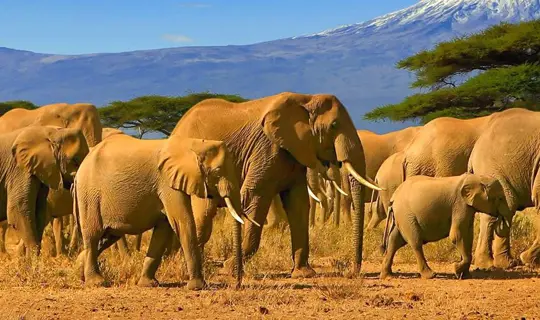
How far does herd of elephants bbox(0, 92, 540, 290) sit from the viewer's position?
33.5ft

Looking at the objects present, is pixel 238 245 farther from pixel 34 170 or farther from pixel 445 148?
pixel 445 148

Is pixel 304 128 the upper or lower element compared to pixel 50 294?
upper

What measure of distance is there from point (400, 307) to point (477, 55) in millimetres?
21318

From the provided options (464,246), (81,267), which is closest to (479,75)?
(464,246)

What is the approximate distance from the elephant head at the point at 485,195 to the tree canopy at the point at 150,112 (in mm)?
32368

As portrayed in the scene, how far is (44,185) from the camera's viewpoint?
492 inches

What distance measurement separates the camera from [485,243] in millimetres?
12336

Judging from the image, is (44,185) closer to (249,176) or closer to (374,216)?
(249,176)

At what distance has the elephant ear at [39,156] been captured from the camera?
39.4 ft

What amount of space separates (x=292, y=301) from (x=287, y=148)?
250cm

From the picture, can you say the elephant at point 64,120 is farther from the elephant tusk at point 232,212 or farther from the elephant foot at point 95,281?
the elephant tusk at point 232,212

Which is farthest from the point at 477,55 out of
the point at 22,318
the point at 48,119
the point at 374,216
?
the point at 22,318

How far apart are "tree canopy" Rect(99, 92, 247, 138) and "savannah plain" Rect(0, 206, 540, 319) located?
30804 mm

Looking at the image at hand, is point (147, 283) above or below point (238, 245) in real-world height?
below
